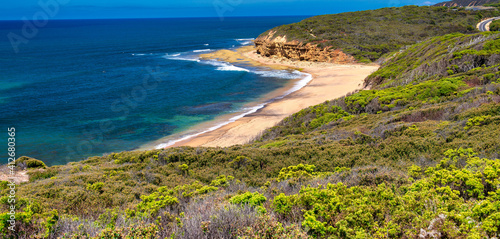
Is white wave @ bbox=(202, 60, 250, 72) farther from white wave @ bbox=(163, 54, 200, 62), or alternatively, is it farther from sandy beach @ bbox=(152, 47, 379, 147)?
white wave @ bbox=(163, 54, 200, 62)

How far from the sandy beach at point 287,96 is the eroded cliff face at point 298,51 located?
1738 mm

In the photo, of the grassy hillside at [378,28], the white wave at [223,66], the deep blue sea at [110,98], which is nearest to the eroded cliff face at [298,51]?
the grassy hillside at [378,28]

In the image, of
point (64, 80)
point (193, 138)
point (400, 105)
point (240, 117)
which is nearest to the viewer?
point (400, 105)

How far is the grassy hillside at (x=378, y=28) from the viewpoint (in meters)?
52.0

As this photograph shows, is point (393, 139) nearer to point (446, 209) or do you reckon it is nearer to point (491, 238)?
point (446, 209)

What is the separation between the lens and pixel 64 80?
39219 mm

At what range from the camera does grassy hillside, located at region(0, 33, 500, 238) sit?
429 cm

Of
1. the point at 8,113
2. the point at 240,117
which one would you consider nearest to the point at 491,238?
the point at 240,117

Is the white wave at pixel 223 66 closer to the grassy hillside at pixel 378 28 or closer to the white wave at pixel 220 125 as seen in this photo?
the grassy hillside at pixel 378 28

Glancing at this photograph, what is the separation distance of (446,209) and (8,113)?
32.5 meters

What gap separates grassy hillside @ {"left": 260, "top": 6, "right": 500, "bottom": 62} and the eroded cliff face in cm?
114

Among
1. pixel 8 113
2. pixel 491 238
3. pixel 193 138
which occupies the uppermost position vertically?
pixel 8 113

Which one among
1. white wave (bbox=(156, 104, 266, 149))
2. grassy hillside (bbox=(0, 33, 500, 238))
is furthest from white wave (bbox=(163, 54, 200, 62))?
grassy hillside (bbox=(0, 33, 500, 238))

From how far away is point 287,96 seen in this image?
31.2m
